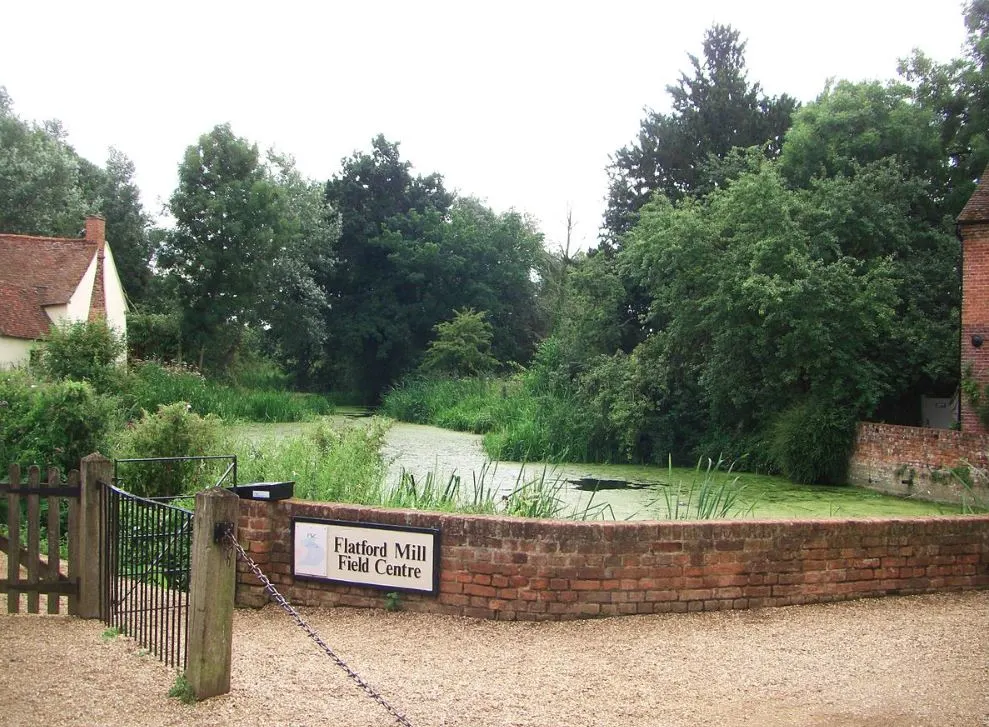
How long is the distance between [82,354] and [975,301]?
1915cm

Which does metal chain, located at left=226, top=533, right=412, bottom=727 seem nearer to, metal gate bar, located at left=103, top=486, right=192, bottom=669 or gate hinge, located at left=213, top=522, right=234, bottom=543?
gate hinge, located at left=213, top=522, right=234, bottom=543

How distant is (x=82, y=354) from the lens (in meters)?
21.1

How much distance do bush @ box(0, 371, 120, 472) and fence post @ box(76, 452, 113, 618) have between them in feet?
18.5

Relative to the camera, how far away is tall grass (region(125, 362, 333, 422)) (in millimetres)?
23656

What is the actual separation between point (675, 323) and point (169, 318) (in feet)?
78.8

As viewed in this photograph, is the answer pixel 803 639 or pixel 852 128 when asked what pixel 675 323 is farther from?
pixel 803 639

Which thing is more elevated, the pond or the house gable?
the house gable

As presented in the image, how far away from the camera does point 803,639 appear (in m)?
6.55

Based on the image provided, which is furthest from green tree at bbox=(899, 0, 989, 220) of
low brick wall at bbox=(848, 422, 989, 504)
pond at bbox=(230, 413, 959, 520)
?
pond at bbox=(230, 413, 959, 520)

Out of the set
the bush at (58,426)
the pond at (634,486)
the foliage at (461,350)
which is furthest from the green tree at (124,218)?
the bush at (58,426)

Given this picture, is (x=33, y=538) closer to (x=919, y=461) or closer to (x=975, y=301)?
(x=919, y=461)

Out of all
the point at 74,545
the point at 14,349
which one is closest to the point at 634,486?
the point at 74,545

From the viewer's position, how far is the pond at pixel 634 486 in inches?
588

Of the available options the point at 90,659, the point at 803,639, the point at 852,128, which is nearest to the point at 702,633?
the point at 803,639
